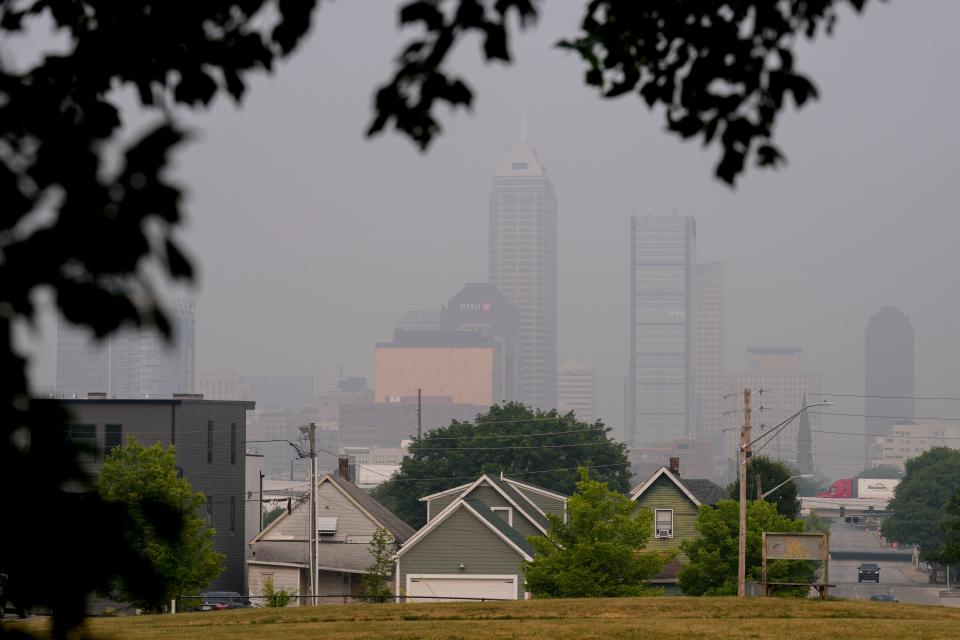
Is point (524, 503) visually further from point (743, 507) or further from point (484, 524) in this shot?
point (743, 507)

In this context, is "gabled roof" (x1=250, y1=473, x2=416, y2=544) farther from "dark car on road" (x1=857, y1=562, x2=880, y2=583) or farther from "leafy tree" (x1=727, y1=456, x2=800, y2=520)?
"dark car on road" (x1=857, y1=562, x2=880, y2=583)

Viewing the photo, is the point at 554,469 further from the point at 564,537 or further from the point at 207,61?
the point at 207,61

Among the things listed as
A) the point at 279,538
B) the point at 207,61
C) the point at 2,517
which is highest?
the point at 207,61

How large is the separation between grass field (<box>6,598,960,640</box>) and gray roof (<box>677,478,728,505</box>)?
1336 inches

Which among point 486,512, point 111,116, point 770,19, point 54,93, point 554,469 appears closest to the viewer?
point 54,93

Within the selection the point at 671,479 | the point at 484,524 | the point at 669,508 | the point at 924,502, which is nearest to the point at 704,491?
the point at 669,508

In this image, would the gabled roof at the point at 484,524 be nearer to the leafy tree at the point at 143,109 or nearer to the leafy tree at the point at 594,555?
the leafy tree at the point at 594,555

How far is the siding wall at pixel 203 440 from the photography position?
70.1 metres

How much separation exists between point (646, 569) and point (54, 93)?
142ft

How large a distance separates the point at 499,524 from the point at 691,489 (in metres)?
14.5

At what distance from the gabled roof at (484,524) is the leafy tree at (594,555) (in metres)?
12.1

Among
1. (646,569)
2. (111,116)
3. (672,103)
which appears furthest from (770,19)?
(646,569)

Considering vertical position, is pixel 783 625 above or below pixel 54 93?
below

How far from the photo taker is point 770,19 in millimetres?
6484
